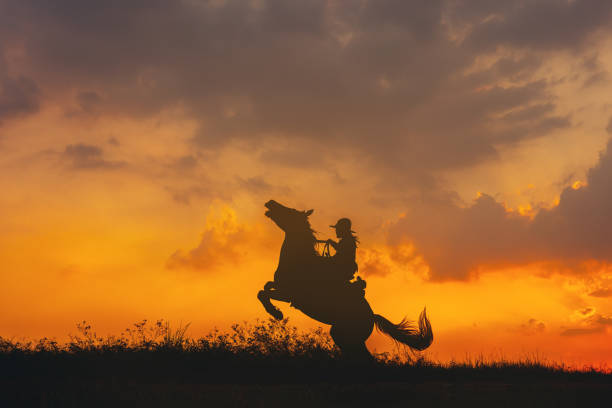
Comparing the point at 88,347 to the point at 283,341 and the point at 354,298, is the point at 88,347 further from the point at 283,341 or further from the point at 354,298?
the point at 354,298

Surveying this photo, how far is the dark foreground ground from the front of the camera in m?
9.01

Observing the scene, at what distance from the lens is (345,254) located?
1297cm

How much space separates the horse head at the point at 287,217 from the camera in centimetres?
1321

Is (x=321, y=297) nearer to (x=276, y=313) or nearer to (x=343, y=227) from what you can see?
(x=276, y=313)

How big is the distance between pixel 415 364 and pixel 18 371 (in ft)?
27.0

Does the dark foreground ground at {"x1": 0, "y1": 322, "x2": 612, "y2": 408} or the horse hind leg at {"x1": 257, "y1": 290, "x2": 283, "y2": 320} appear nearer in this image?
the dark foreground ground at {"x1": 0, "y1": 322, "x2": 612, "y2": 408}

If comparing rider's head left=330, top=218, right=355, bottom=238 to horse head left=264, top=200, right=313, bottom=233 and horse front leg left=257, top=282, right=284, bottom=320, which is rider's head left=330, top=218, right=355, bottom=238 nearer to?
horse head left=264, top=200, right=313, bottom=233

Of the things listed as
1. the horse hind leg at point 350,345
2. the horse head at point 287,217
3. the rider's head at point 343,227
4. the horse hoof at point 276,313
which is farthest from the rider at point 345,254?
the horse hoof at point 276,313

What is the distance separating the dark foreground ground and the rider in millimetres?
1586

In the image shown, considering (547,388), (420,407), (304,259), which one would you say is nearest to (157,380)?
(304,259)

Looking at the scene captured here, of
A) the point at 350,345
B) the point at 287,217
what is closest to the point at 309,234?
the point at 287,217

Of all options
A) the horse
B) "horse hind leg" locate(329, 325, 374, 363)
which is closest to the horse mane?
the horse

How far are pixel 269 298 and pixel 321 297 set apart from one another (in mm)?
1146

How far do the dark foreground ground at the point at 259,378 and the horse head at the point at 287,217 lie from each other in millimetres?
2284
